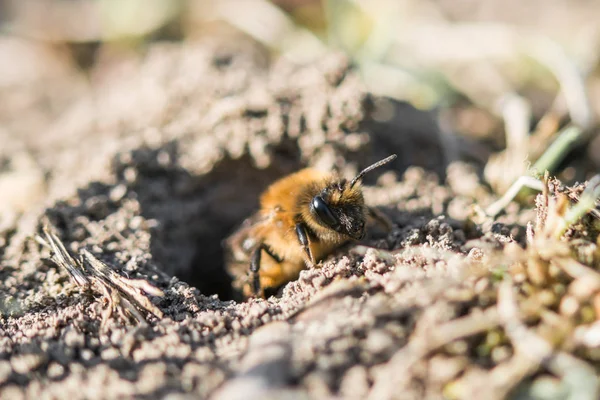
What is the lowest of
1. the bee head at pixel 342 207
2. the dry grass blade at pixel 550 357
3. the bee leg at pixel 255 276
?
the dry grass blade at pixel 550 357

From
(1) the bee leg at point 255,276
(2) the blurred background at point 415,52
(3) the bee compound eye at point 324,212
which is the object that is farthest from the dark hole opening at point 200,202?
(2) the blurred background at point 415,52

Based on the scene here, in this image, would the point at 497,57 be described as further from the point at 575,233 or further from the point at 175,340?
the point at 175,340

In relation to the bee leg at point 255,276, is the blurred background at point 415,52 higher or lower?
higher

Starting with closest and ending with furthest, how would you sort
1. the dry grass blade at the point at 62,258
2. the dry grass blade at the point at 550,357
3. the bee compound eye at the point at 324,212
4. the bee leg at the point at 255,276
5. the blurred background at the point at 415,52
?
1. the dry grass blade at the point at 550,357
2. the dry grass blade at the point at 62,258
3. the bee compound eye at the point at 324,212
4. the bee leg at the point at 255,276
5. the blurred background at the point at 415,52

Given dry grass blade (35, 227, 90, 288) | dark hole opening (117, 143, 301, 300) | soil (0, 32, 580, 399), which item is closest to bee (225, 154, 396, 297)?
soil (0, 32, 580, 399)

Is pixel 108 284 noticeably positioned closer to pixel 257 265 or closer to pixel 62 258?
pixel 62 258

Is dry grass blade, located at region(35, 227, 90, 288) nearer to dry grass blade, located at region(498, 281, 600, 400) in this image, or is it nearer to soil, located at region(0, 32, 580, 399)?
soil, located at region(0, 32, 580, 399)

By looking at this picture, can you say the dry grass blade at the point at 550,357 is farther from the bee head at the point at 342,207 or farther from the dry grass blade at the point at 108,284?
the dry grass blade at the point at 108,284

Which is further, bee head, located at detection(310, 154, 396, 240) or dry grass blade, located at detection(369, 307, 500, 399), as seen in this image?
bee head, located at detection(310, 154, 396, 240)
